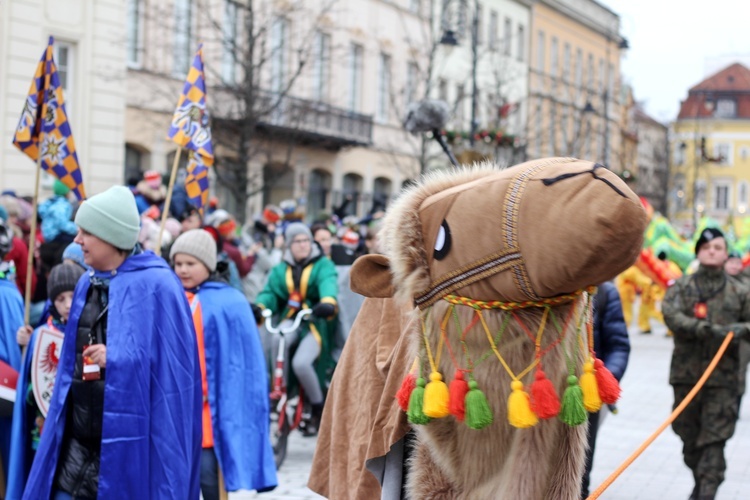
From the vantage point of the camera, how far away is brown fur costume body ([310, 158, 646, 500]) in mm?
3119

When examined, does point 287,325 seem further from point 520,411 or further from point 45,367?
point 520,411

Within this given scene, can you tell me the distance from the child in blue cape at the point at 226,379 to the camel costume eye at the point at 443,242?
10.7ft

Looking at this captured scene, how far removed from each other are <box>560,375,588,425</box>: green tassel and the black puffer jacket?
2402 millimetres

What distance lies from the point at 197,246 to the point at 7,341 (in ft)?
3.77

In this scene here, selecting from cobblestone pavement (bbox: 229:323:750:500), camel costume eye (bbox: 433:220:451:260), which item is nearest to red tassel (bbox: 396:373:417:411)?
camel costume eye (bbox: 433:220:451:260)

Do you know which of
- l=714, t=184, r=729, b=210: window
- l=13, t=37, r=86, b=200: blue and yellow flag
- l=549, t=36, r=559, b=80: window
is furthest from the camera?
l=714, t=184, r=729, b=210: window

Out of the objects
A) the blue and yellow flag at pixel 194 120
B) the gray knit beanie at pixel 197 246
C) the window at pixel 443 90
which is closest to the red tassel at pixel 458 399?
the gray knit beanie at pixel 197 246

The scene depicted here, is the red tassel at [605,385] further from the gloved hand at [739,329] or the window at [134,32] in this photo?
the window at [134,32]

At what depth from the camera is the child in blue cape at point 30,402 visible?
5.95m

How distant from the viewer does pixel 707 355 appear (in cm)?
838

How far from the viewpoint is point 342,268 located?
11.4 meters

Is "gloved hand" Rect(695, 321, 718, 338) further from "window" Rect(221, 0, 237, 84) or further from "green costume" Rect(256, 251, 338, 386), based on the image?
"window" Rect(221, 0, 237, 84)

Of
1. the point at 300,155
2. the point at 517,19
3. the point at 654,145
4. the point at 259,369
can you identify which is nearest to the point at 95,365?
the point at 259,369

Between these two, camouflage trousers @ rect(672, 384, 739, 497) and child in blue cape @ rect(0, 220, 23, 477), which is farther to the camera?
camouflage trousers @ rect(672, 384, 739, 497)
